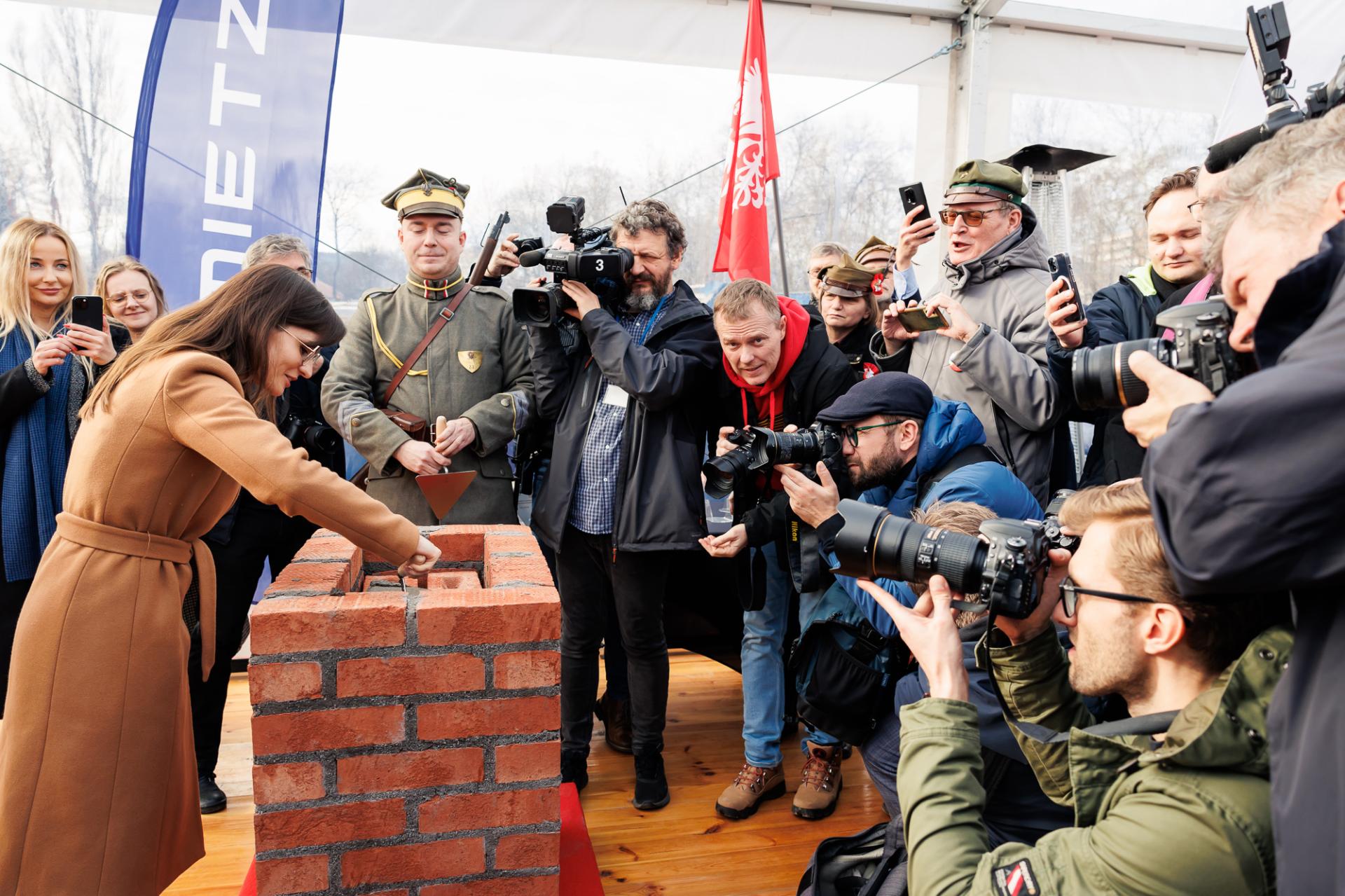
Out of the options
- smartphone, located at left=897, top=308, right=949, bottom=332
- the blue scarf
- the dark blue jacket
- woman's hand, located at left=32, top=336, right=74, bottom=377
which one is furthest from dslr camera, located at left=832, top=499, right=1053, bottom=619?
the blue scarf

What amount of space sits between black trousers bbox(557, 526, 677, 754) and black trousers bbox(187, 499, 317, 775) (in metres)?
0.89

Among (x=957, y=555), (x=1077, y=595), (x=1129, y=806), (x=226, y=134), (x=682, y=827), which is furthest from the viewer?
(x=226, y=134)

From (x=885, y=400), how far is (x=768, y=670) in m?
1.05

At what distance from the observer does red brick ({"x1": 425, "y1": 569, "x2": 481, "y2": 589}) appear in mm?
2016

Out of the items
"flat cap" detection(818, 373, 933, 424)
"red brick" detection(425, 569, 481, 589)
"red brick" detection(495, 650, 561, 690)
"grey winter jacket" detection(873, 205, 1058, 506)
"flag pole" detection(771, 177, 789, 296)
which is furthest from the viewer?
"flag pole" detection(771, 177, 789, 296)

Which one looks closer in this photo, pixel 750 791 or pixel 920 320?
pixel 920 320

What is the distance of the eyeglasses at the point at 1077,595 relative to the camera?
1.27 m

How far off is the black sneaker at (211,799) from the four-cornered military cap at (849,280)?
258cm

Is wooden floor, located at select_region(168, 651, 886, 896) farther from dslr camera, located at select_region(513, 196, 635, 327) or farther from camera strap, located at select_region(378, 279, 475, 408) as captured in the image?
dslr camera, located at select_region(513, 196, 635, 327)

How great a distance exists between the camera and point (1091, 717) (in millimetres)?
1648

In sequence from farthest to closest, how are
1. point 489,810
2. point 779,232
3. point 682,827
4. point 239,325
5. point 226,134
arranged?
1. point 779,232
2. point 226,134
3. point 682,827
4. point 239,325
5. point 489,810

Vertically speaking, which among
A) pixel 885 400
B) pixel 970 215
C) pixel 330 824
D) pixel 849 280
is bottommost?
pixel 330 824

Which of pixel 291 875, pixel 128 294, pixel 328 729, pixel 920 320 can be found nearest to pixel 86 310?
pixel 128 294

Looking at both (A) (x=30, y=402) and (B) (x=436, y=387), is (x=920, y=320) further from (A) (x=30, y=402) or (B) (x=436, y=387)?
(A) (x=30, y=402)
